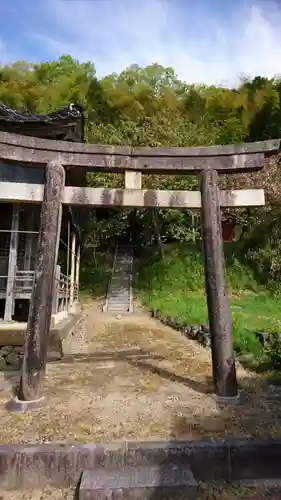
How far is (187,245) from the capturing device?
69.5ft

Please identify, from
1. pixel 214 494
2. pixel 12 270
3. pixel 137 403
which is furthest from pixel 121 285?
pixel 214 494

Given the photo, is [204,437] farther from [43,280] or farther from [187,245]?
[187,245]

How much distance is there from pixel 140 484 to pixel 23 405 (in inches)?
92.1

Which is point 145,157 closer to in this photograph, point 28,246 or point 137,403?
point 137,403

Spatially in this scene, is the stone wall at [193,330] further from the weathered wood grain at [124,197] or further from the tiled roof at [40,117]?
the tiled roof at [40,117]

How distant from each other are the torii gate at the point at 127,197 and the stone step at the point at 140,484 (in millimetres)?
1936

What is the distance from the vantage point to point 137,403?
5.23 metres

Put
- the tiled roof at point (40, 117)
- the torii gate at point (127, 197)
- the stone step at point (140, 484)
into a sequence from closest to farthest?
1. the stone step at point (140, 484)
2. the torii gate at point (127, 197)
3. the tiled roof at point (40, 117)

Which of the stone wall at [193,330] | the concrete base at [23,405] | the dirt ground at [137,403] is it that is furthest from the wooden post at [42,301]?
the stone wall at [193,330]

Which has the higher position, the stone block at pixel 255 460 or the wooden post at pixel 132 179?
the wooden post at pixel 132 179

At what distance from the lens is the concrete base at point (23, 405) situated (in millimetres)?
4910

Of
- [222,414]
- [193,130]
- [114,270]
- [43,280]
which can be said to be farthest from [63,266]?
[222,414]

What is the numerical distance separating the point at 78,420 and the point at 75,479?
922 millimetres

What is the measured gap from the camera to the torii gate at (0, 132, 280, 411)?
536 centimetres
